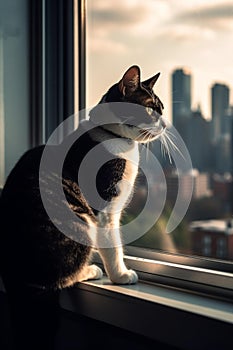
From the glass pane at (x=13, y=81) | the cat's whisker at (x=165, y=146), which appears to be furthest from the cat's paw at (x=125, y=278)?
the glass pane at (x=13, y=81)

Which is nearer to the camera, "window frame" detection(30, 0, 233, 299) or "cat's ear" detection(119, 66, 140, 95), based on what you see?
"cat's ear" detection(119, 66, 140, 95)

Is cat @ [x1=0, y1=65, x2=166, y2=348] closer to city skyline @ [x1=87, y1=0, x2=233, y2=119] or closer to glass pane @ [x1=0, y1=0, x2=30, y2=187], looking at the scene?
city skyline @ [x1=87, y1=0, x2=233, y2=119]

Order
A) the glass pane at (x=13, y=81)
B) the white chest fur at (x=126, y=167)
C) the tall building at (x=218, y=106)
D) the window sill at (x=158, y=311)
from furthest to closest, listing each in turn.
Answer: the glass pane at (x=13, y=81) → the white chest fur at (x=126, y=167) → the tall building at (x=218, y=106) → the window sill at (x=158, y=311)

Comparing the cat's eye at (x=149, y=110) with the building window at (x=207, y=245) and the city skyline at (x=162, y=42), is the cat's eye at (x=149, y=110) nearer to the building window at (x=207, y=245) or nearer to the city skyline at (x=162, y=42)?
the city skyline at (x=162, y=42)

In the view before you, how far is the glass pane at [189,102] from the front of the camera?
1.39 m

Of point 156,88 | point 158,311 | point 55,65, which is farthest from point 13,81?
point 158,311

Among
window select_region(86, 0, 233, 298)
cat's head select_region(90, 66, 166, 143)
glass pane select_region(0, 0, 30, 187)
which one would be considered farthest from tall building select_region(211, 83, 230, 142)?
glass pane select_region(0, 0, 30, 187)

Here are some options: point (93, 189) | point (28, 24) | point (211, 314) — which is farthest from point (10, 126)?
point (211, 314)

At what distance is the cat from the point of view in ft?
4.69

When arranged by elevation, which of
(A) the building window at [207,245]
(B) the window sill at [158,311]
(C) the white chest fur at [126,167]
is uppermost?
(C) the white chest fur at [126,167]

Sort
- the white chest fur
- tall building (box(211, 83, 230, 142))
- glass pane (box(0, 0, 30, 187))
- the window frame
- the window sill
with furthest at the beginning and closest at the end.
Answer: glass pane (box(0, 0, 30, 187)), the window frame, the white chest fur, tall building (box(211, 83, 230, 142)), the window sill

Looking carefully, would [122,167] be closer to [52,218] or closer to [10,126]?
[52,218]

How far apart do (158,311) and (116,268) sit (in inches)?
9.6

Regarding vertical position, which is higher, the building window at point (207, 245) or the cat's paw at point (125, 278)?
the building window at point (207, 245)
